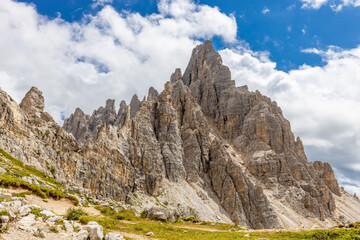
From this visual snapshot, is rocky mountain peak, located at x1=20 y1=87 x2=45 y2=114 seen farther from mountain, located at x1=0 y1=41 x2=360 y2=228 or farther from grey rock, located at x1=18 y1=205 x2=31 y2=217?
grey rock, located at x1=18 y1=205 x2=31 y2=217

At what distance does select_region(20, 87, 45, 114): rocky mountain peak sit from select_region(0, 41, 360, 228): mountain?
289mm

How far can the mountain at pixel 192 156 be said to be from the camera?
2064 inches

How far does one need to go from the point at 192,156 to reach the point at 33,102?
60.0 m

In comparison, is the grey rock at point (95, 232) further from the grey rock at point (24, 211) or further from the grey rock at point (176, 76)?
the grey rock at point (176, 76)

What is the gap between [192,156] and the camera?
10438cm

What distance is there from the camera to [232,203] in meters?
93.6

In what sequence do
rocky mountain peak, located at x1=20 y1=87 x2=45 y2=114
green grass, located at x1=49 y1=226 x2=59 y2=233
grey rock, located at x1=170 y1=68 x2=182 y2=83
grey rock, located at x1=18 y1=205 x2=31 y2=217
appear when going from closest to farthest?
green grass, located at x1=49 y1=226 x2=59 y2=233, grey rock, located at x1=18 y1=205 x2=31 y2=217, rocky mountain peak, located at x1=20 y1=87 x2=45 y2=114, grey rock, located at x1=170 y1=68 x2=182 y2=83

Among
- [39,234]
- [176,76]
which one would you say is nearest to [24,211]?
[39,234]

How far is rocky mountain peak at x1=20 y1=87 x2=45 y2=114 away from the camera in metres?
62.0

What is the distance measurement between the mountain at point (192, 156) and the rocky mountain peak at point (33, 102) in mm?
289

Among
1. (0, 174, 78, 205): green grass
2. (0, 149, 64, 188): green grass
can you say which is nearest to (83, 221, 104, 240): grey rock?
(0, 174, 78, 205): green grass

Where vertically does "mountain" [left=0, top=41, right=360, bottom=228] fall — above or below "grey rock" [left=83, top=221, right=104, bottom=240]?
above

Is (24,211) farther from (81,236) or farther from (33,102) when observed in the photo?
(33,102)

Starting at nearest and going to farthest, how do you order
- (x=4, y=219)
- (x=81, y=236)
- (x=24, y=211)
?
(x=4, y=219), (x=81, y=236), (x=24, y=211)
